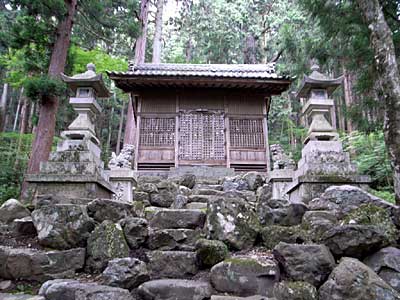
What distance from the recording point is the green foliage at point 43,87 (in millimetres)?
7766

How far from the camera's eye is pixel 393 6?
232 inches

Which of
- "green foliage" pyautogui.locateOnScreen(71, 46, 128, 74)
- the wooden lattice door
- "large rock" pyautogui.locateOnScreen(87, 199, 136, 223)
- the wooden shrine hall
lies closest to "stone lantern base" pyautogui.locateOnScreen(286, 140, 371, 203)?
"large rock" pyautogui.locateOnScreen(87, 199, 136, 223)

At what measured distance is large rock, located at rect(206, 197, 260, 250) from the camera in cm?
331

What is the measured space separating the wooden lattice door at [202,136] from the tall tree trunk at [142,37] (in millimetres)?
6587

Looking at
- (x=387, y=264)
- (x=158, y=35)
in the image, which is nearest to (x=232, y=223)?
(x=387, y=264)

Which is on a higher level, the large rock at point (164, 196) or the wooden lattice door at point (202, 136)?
the wooden lattice door at point (202, 136)

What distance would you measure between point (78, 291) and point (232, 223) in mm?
1594

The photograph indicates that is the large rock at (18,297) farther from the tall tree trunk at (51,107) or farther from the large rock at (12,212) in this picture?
the tall tree trunk at (51,107)

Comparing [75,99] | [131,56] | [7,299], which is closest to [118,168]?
[75,99]

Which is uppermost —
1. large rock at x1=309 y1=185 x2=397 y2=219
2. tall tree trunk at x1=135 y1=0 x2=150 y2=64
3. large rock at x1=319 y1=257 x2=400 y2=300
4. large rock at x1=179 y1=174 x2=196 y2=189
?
tall tree trunk at x1=135 y1=0 x2=150 y2=64

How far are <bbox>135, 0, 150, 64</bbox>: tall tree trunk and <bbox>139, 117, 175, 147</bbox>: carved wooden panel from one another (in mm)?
6151

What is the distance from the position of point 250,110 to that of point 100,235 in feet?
30.5

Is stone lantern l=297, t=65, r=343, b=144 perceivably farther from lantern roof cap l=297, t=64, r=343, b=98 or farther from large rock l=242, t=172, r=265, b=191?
large rock l=242, t=172, r=265, b=191

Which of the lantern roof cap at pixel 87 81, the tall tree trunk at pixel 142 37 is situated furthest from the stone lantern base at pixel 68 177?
the tall tree trunk at pixel 142 37
